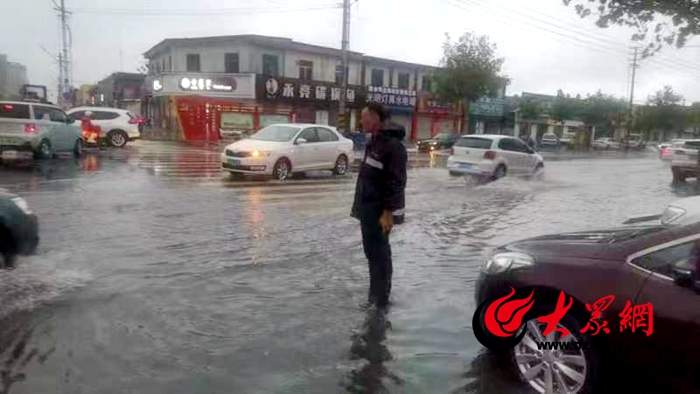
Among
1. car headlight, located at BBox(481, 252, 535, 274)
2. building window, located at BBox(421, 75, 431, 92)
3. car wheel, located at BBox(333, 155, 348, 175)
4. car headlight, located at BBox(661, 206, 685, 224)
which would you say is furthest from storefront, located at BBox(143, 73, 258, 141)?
car headlight, located at BBox(481, 252, 535, 274)

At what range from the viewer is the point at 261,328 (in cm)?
475

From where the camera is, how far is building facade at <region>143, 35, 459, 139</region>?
3497 cm

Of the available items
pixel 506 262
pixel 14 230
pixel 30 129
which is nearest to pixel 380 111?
pixel 506 262

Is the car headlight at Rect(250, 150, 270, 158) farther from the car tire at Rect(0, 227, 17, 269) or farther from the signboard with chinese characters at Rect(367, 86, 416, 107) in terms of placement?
the signboard with chinese characters at Rect(367, 86, 416, 107)

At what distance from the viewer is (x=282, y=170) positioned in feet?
50.8

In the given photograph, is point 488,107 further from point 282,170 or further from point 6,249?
point 6,249

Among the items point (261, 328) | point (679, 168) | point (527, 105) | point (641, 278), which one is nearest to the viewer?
point (641, 278)

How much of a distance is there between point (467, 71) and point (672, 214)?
34.6 meters

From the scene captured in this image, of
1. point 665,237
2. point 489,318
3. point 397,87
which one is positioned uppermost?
point 397,87

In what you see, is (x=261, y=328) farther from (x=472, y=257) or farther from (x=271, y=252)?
(x=472, y=257)

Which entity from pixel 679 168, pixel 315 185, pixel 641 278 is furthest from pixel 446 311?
pixel 679 168

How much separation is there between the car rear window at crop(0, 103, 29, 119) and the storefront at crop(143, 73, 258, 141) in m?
18.6

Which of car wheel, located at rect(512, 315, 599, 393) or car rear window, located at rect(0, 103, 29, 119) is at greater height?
car rear window, located at rect(0, 103, 29, 119)

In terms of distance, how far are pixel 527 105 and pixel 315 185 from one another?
4417cm
